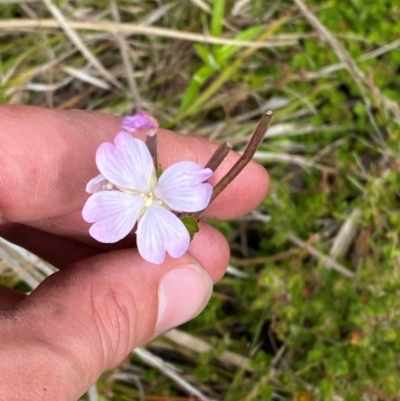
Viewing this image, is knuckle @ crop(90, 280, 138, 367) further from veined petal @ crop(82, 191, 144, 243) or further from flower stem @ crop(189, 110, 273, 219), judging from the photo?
flower stem @ crop(189, 110, 273, 219)

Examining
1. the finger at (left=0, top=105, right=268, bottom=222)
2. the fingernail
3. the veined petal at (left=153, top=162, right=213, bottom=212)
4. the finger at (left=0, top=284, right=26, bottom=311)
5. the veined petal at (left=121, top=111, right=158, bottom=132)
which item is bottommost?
the finger at (left=0, top=284, right=26, bottom=311)

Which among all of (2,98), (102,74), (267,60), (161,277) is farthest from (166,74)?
(161,277)

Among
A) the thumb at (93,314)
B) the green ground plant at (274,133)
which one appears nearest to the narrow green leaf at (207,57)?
the green ground plant at (274,133)

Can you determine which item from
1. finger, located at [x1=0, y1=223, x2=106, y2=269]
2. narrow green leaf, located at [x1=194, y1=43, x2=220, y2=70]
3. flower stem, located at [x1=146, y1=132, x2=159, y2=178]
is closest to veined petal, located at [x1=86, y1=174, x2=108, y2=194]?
flower stem, located at [x1=146, y1=132, x2=159, y2=178]

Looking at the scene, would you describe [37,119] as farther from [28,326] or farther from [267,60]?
[267,60]

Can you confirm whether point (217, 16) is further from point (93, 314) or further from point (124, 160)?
point (93, 314)

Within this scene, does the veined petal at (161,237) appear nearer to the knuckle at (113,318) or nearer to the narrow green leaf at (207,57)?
the knuckle at (113,318)

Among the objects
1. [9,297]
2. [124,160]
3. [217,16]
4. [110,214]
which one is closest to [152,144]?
[124,160]
